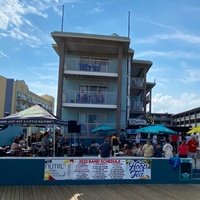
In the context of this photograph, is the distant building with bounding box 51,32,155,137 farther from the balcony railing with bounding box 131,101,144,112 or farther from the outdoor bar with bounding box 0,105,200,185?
the outdoor bar with bounding box 0,105,200,185

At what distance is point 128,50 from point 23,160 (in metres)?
19.1

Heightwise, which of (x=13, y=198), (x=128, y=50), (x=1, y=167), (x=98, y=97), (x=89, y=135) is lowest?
(x=13, y=198)

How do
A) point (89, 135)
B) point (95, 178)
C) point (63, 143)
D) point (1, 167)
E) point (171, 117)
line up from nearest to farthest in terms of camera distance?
1. point (1, 167)
2. point (95, 178)
3. point (63, 143)
4. point (89, 135)
5. point (171, 117)

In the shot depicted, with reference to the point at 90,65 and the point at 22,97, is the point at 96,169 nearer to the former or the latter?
the point at 90,65

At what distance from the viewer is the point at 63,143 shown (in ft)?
73.5

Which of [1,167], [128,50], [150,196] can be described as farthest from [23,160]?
[128,50]

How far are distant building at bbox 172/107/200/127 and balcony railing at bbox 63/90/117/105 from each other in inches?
2030

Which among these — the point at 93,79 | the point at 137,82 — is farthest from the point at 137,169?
the point at 137,82

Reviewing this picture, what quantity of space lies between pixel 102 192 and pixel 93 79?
18.4 meters

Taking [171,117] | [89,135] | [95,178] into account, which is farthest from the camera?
[171,117]

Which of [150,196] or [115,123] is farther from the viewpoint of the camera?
[115,123]

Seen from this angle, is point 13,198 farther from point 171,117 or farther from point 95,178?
point 171,117

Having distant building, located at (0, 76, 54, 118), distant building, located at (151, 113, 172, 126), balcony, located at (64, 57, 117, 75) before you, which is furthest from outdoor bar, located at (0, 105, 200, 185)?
distant building, located at (151, 113, 172, 126)

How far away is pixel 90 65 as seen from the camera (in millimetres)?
28047
